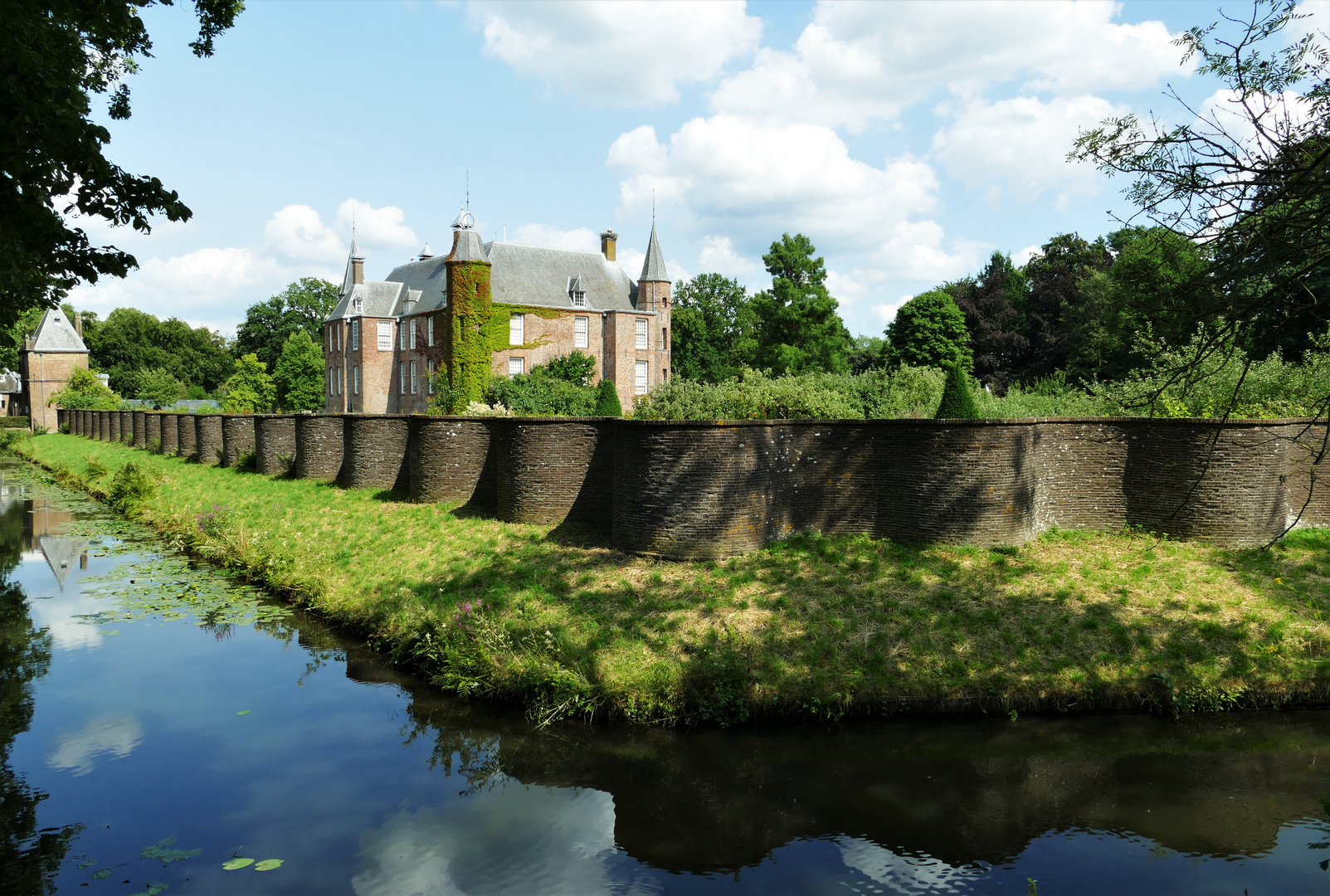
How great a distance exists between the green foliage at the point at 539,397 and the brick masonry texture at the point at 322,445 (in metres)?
8.22

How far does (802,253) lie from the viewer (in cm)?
4650

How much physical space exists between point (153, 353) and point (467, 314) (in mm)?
55674

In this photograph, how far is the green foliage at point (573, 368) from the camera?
140 ft

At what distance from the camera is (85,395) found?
5672 centimetres

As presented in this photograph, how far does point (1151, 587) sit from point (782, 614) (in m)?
5.12

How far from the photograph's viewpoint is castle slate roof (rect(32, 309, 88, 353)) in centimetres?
6222

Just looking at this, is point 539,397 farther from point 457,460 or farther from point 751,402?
point 751,402

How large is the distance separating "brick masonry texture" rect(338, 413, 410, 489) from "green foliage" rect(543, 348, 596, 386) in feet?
78.9

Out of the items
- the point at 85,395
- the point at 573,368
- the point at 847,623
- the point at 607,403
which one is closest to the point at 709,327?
the point at 573,368

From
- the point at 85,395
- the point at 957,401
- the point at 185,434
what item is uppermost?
the point at 85,395

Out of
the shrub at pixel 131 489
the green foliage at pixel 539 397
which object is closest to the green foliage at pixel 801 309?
the green foliage at pixel 539 397

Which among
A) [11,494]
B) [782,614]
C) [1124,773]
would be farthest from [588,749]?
[11,494]

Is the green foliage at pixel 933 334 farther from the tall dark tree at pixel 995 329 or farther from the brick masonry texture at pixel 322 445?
the brick masonry texture at pixel 322 445

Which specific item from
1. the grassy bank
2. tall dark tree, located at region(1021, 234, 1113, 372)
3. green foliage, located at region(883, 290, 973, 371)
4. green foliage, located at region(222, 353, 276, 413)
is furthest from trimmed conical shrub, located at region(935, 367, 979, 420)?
green foliage, located at region(222, 353, 276, 413)
